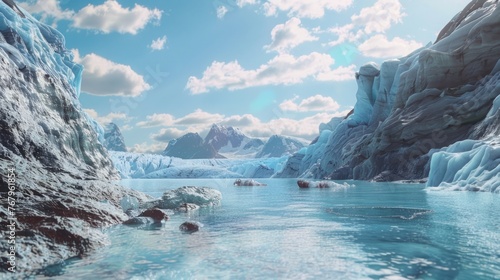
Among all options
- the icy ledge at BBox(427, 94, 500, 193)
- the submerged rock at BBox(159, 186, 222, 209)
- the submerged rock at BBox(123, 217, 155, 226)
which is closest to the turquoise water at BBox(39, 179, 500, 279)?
the submerged rock at BBox(123, 217, 155, 226)

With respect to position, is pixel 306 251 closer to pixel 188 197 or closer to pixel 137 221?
pixel 137 221

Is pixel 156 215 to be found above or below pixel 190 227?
above

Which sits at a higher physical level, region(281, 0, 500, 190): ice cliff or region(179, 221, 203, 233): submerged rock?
region(281, 0, 500, 190): ice cliff

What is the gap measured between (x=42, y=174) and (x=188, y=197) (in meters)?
12.5

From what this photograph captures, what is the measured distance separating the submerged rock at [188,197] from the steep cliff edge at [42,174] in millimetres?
2805

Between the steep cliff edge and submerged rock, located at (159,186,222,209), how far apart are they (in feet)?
9.20

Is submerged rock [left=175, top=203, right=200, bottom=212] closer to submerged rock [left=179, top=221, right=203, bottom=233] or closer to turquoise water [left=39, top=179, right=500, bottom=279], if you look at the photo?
turquoise water [left=39, top=179, right=500, bottom=279]

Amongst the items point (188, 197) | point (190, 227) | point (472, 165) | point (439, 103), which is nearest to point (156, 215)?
point (190, 227)

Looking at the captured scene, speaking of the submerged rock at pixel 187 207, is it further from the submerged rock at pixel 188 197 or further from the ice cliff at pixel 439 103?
the ice cliff at pixel 439 103

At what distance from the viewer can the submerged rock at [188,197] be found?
84.0 ft

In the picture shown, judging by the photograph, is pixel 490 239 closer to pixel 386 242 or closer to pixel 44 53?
pixel 386 242

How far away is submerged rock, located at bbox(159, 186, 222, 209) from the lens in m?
25.6

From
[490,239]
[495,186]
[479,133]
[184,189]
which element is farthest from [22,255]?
[479,133]

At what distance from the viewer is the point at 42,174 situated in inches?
652
